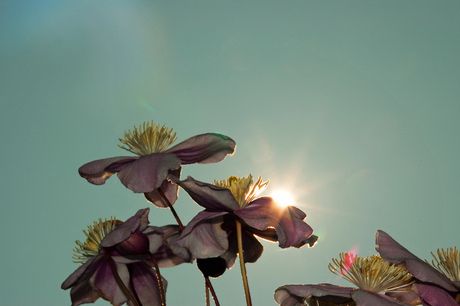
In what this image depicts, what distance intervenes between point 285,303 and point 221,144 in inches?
8.9

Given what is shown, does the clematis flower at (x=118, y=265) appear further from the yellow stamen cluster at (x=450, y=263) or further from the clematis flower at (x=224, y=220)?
the yellow stamen cluster at (x=450, y=263)

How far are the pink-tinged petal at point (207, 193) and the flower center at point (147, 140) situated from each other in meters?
0.19

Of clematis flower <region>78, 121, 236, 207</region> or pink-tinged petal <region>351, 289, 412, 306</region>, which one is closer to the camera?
pink-tinged petal <region>351, 289, 412, 306</region>

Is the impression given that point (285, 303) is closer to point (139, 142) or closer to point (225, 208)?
point (225, 208)

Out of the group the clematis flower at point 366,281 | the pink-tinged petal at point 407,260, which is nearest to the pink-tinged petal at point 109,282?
the clematis flower at point 366,281

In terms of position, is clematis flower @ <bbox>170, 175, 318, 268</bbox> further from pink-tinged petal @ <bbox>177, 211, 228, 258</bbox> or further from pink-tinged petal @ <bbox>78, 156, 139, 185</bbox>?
pink-tinged petal @ <bbox>78, 156, 139, 185</bbox>

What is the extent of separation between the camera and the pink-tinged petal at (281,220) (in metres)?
0.42

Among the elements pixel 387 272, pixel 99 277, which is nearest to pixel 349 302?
pixel 387 272

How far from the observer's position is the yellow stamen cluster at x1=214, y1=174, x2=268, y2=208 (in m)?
0.52

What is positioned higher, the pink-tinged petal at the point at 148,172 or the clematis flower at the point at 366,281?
the pink-tinged petal at the point at 148,172

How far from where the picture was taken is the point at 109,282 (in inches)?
20.7

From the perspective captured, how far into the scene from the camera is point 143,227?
0.48m

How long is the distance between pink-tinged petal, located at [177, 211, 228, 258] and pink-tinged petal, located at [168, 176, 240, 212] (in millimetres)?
13

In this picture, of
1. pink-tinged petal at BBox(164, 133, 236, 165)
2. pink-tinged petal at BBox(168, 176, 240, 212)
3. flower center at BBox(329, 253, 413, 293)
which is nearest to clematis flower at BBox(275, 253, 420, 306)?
flower center at BBox(329, 253, 413, 293)
